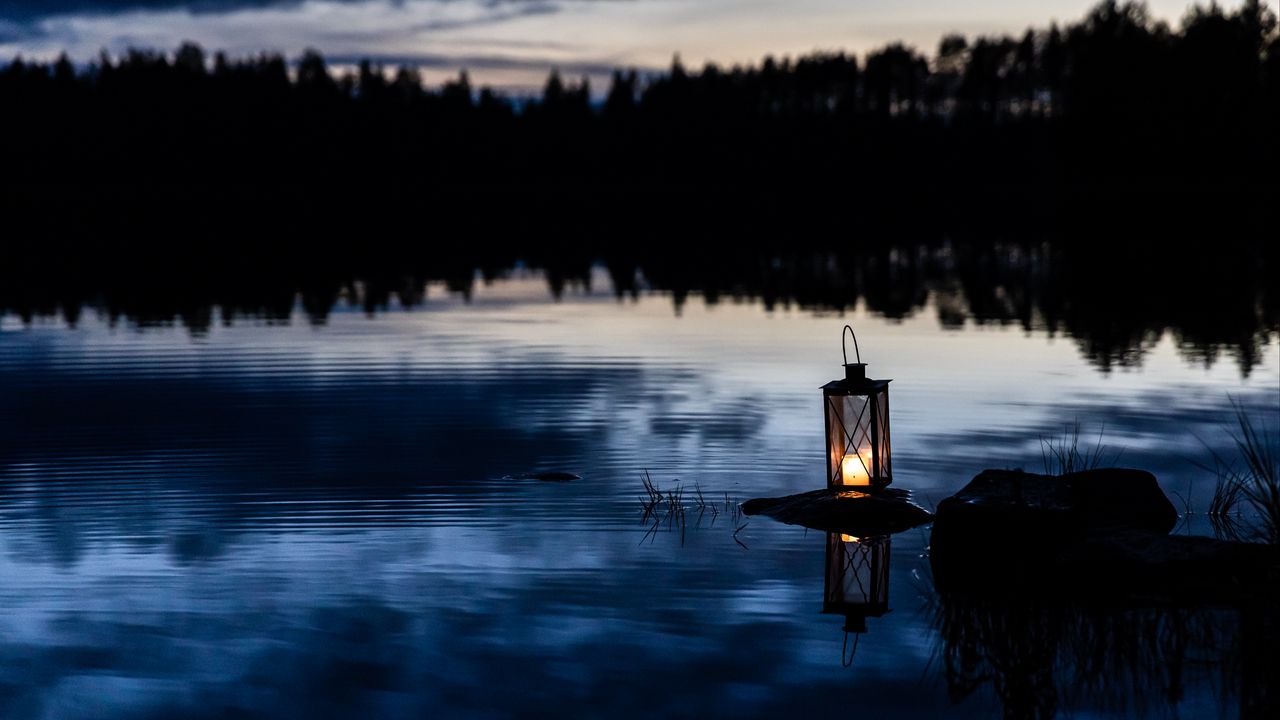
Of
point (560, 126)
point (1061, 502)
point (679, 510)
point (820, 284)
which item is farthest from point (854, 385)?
point (560, 126)

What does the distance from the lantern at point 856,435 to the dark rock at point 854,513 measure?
16cm

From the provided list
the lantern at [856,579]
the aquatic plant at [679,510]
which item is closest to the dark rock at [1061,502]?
the lantern at [856,579]

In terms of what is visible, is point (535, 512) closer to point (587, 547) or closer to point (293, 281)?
point (587, 547)

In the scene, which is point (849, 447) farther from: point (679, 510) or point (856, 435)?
point (679, 510)

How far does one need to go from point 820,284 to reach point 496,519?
32.9 meters

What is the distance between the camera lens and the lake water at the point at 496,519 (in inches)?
319

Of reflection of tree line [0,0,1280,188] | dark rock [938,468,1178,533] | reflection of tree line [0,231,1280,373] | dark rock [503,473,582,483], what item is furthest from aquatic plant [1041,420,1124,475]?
reflection of tree line [0,0,1280,188]

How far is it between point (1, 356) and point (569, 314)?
Result: 42.5ft

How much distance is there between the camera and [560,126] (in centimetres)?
16475

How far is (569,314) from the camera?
114 ft

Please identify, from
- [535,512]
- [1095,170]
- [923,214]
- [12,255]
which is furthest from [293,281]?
[923,214]

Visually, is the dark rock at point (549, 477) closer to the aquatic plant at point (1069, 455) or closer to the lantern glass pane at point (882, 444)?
the lantern glass pane at point (882, 444)

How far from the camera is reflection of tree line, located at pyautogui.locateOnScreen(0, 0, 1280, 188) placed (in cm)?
14038

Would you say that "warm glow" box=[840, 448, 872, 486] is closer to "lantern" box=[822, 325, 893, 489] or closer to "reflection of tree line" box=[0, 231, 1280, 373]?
"lantern" box=[822, 325, 893, 489]
